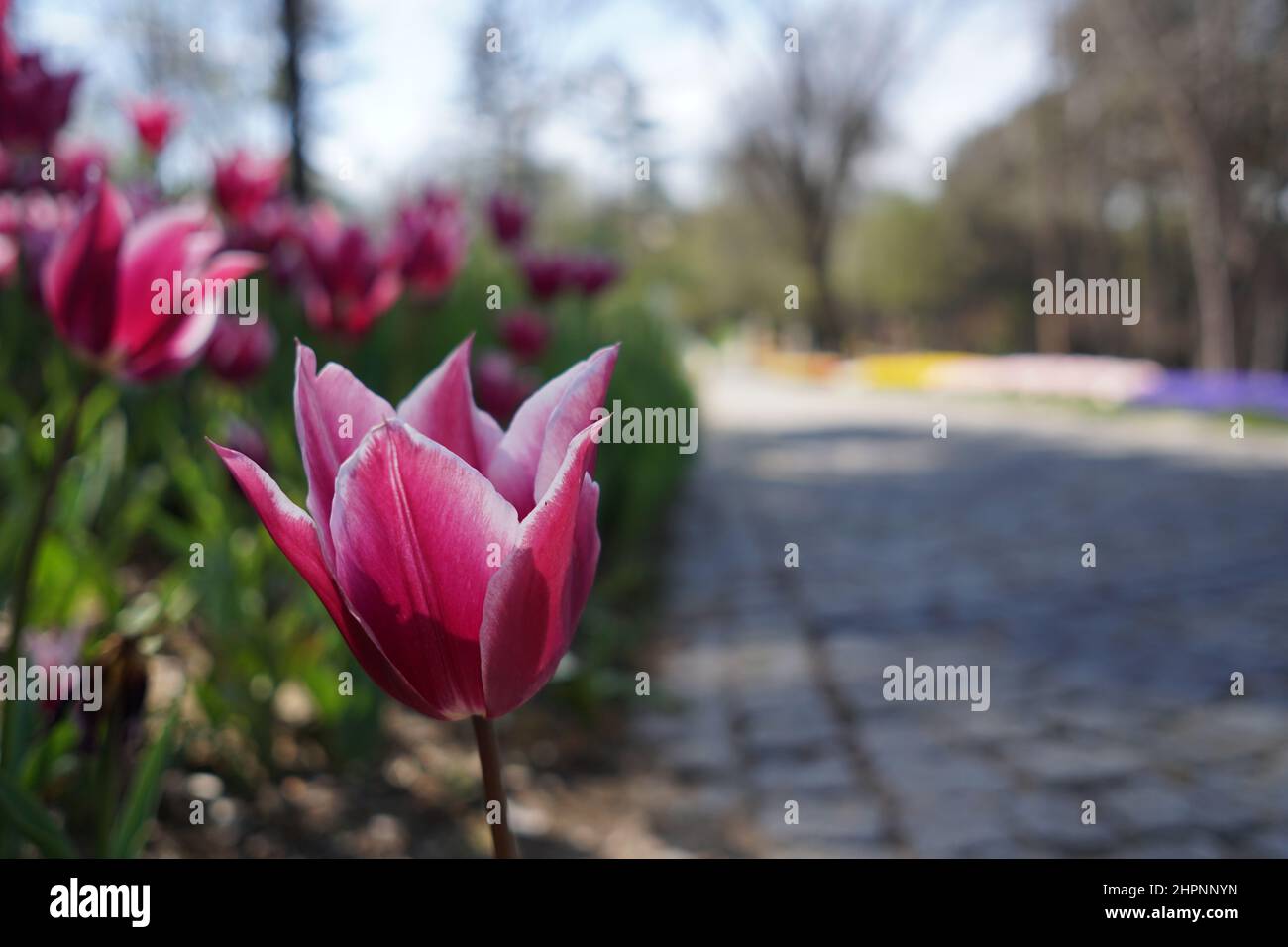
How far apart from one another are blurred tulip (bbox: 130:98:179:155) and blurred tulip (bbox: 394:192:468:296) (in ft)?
2.32

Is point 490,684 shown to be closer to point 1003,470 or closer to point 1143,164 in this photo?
point 1003,470

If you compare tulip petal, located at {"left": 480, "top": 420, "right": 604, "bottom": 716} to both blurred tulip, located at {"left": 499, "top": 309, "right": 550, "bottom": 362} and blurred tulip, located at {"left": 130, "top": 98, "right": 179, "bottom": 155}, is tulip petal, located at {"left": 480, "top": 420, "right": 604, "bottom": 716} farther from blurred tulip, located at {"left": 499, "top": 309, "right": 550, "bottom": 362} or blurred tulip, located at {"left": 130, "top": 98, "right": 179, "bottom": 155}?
blurred tulip, located at {"left": 499, "top": 309, "right": 550, "bottom": 362}

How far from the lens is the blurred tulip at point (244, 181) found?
10.2ft

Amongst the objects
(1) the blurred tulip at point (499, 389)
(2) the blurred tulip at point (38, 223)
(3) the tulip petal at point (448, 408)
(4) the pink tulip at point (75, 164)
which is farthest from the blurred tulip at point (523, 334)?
(3) the tulip petal at point (448, 408)

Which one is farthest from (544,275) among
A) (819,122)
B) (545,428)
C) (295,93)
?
(819,122)

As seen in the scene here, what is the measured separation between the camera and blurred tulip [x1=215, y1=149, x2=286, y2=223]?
3.09 meters

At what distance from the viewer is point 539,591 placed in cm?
71

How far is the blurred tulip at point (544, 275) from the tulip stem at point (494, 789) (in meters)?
3.76

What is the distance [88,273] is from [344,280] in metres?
1.34

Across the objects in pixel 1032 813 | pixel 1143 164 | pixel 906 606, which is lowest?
pixel 1032 813

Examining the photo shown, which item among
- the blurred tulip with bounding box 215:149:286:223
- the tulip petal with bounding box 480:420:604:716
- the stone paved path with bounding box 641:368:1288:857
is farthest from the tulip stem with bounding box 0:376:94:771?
the blurred tulip with bounding box 215:149:286:223

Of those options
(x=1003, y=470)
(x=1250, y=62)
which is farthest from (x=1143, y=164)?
(x=1003, y=470)

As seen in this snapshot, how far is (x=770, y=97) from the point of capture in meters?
26.6
